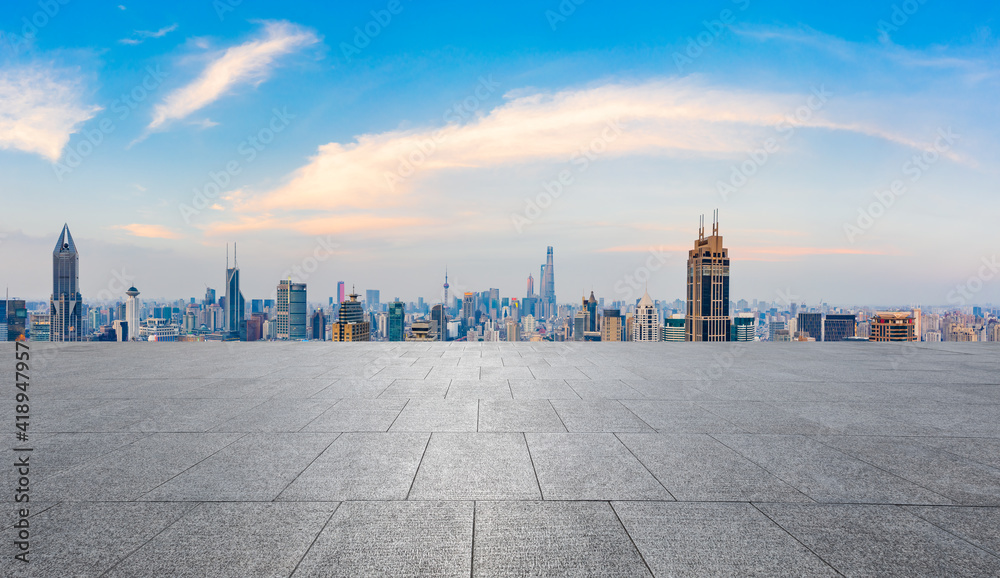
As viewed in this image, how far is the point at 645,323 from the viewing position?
55.5 metres

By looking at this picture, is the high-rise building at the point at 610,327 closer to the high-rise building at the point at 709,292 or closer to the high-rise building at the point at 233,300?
the high-rise building at the point at 709,292

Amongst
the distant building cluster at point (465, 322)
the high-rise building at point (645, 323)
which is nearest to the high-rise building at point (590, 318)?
the distant building cluster at point (465, 322)

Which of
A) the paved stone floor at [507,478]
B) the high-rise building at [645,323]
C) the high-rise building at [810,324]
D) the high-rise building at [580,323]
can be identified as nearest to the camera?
the paved stone floor at [507,478]

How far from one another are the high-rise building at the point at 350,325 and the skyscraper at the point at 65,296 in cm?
1146

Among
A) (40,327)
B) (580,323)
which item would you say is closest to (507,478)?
(40,327)

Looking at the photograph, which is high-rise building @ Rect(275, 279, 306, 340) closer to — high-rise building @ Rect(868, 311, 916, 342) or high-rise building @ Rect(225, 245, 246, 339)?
high-rise building @ Rect(225, 245, 246, 339)

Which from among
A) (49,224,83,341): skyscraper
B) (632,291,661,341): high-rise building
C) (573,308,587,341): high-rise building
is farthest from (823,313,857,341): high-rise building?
(49,224,83,341): skyscraper

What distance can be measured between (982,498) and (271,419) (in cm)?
921

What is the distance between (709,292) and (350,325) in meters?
47.5

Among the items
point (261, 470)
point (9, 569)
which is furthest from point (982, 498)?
point (9, 569)

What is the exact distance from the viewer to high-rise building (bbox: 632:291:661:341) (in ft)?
177

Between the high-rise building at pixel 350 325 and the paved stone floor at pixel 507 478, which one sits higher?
the high-rise building at pixel 350 325

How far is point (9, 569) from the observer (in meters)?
3.59

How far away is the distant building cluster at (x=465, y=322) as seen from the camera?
24.4 meters
